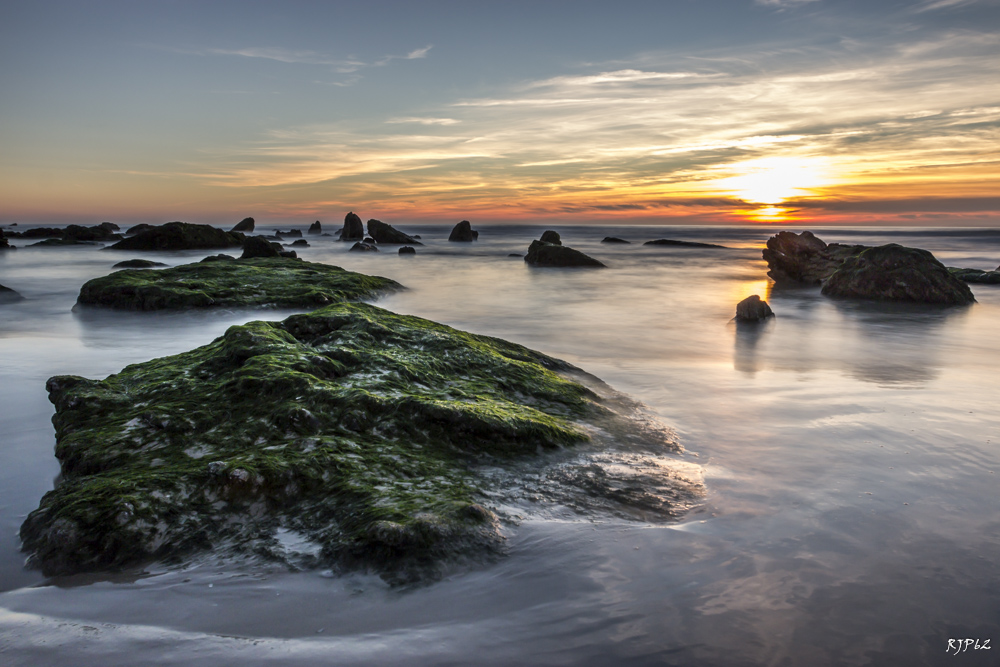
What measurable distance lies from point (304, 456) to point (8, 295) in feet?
50.8

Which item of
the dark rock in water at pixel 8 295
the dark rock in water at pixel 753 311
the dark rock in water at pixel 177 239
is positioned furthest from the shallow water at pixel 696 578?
the dark rock in water at pixel 177 239

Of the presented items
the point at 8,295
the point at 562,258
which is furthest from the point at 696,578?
the point at 562,258

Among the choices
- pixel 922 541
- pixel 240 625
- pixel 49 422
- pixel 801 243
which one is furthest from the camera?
pixel 801 243

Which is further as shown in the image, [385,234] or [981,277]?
[385,234]

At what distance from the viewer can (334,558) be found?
2865 mm

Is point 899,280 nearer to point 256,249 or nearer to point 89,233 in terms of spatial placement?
point 256,249

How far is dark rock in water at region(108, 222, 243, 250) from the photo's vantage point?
30453 mm

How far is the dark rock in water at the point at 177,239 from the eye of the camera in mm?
30453

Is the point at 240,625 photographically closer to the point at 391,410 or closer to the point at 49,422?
the point at 391,410

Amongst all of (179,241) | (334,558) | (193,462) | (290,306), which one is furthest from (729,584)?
(179,241)

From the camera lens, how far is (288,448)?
3.74 metres

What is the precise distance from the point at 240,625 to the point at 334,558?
50 cm
